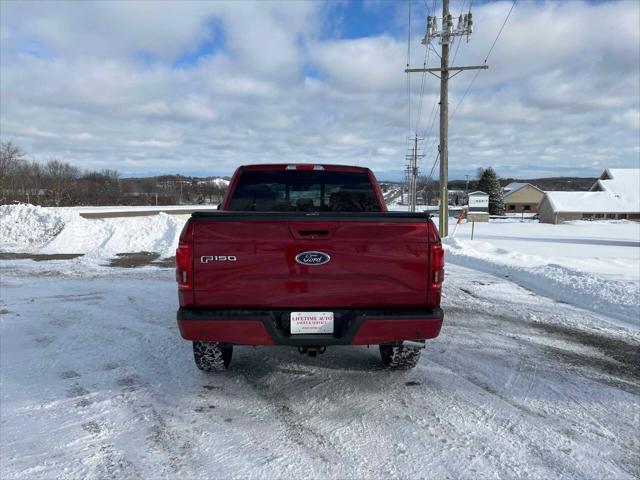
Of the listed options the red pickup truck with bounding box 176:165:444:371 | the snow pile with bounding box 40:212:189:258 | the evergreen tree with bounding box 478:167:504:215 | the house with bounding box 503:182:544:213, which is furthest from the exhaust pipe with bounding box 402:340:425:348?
the house with bounding box 503:182:544:213

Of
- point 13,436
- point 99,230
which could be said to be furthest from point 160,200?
point 13,436

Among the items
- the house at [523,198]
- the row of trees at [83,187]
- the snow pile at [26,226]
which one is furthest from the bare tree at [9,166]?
the house at [523,198]

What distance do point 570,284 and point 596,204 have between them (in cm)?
6557

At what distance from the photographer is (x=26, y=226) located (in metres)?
16.5

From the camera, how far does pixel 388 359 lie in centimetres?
423

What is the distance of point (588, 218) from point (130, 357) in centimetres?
7126

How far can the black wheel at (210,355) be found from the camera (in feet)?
12.7

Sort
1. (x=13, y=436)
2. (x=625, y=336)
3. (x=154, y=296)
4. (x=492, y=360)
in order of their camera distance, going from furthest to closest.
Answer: (x=154, y=296), (x=625, y=336), (x=492, y=360), (x=13, y=436)

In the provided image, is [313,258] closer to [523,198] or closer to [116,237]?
[116,237]

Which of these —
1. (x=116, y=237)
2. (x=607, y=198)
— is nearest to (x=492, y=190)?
(x=607, y=198)

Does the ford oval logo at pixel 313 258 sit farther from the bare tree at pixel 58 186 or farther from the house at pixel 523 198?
the house at pixel 523 198

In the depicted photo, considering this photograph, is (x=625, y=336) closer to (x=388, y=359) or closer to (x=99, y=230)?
(x=388, y=359)

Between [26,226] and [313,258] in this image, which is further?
[26,226]

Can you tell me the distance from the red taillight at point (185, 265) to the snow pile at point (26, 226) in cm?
1470
